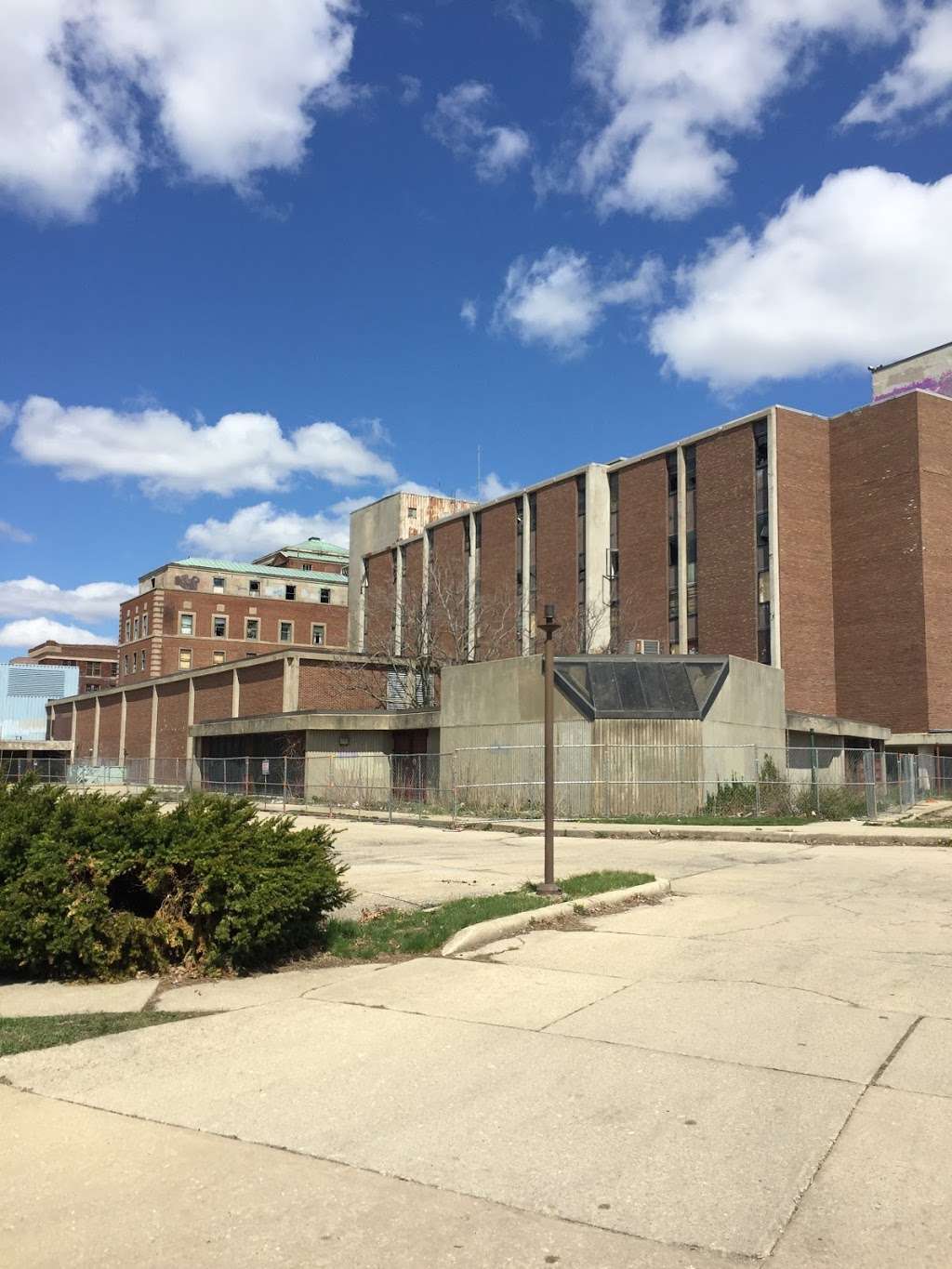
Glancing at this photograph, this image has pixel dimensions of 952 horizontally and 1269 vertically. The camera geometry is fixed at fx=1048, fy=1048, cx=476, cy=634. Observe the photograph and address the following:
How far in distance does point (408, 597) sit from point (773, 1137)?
2820 inches

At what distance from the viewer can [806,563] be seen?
54.4m

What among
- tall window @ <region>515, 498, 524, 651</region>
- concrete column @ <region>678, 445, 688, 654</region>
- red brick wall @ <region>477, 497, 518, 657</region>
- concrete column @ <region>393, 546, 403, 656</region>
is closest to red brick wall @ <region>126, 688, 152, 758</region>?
concrete column @ <region>393, 546, 403, 656</region>

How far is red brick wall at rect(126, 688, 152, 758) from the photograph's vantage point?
65.8 m

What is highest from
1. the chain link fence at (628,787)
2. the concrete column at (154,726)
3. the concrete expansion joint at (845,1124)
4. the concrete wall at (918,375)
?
the concrete wall at (918,375)

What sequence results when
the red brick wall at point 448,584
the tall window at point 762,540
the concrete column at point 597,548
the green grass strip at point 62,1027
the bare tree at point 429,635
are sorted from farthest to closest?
the red brick wall at point 448,584
the concrete column at point 597,548
the bare tree at point 429,635
the tall window at point 762,540
the green grass strip at point 62,1027

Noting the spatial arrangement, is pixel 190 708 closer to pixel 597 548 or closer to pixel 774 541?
pixel 597 548

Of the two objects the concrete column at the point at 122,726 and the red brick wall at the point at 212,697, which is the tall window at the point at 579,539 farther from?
the concrete column at the point at 122,726

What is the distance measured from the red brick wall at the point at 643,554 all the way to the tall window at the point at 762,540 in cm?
690

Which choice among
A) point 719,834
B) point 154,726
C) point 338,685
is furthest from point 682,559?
point 719,834

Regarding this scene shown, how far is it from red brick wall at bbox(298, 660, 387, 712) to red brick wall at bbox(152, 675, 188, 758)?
1128 centimetres

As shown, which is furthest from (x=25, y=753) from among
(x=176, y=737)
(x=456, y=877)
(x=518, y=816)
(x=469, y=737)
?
(x=456, y=877)

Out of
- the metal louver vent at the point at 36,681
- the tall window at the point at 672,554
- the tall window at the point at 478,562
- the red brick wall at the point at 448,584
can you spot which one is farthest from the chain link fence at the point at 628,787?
the metal louver vent at the point at 36,681

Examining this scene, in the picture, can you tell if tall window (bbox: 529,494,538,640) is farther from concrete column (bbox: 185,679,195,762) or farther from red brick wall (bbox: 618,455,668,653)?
concrete column (bbox: 185,679,195,762)

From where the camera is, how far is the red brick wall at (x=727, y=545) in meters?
54.9
